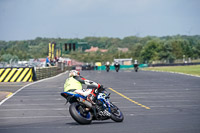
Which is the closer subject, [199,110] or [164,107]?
[199,110]

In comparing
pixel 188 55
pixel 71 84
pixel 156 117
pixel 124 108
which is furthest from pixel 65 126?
pixel 188 55

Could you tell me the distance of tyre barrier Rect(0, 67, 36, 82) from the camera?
39.8 metres

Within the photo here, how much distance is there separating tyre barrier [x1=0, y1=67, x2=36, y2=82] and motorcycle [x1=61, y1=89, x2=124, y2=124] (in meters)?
27.8

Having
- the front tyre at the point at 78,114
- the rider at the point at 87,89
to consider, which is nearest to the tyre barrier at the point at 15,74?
the rider at the point at 87,89

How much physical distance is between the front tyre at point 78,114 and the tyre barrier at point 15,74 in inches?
1106

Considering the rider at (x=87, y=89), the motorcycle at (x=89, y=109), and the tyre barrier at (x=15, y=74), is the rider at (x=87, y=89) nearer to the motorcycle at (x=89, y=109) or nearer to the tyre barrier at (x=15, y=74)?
the motorcycle at (x=89, y=109)

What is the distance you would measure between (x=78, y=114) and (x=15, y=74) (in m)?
28.8

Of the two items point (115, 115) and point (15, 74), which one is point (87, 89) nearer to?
point (115, 115)

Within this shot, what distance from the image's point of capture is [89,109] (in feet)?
40.5

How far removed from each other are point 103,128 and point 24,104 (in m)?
9.14

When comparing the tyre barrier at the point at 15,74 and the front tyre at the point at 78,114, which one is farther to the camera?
the tyre barrier at the point at 15,74

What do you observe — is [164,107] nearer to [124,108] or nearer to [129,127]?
[124,108]

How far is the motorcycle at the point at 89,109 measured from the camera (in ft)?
39.4

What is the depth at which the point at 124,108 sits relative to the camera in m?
Result: 17.7
